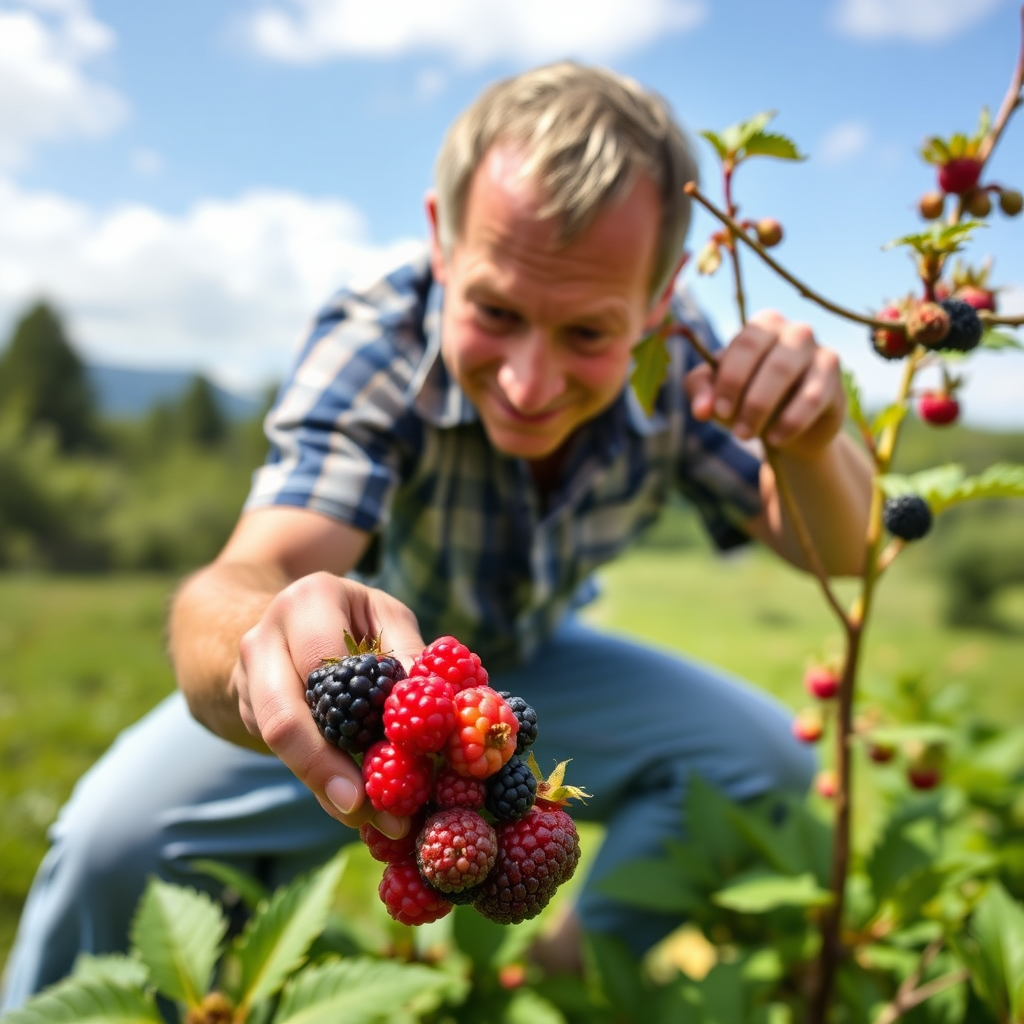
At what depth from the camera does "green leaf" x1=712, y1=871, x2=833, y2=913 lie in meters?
1.31

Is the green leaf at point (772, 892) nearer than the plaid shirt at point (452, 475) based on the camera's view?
Yes

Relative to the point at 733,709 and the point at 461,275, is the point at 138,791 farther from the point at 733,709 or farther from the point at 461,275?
the point at 733,709

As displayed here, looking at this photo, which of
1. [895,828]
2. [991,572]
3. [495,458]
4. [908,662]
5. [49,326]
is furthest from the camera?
[49,326]

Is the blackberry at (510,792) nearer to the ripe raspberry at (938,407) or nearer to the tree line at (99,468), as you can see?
the ripe raspberry at (938,407)

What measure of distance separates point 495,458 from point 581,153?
60 cm

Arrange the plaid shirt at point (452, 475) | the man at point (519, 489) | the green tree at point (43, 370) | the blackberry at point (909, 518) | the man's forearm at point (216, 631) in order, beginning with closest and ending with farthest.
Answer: the man's forearm at point (216, 631), the blackberry at point (909, 518), the man at point (519, 489), the plaid shirt at point (452, 475), the green tree at point (43, 370)

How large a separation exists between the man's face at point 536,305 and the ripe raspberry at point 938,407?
47 cm

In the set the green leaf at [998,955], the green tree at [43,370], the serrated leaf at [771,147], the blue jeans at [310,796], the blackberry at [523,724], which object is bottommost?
the green tree at [43,370]

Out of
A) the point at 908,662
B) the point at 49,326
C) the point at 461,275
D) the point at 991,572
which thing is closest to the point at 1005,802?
the point at 461,275

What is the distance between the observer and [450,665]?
2.30 feet

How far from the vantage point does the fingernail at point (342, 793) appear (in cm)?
68

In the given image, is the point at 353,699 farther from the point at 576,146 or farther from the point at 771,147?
A: the point at 576,146

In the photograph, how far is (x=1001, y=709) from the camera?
14.4 ft

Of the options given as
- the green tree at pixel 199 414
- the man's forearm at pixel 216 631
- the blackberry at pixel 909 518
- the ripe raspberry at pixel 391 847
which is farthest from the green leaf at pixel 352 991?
the green tree at pixel 199 414
